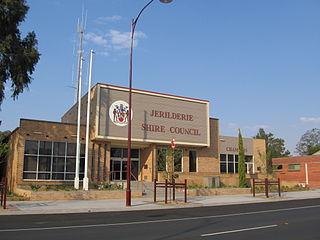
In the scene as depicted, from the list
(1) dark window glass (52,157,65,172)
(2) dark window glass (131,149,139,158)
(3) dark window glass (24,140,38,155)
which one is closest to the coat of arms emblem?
(2) dark window glass (131,149,139,158)

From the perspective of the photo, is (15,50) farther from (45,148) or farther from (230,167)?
(230,167)

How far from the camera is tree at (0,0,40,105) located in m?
22.9

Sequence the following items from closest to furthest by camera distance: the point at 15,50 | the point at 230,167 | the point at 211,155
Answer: the point at 15,50
the point at 211,155
the point at 230,167

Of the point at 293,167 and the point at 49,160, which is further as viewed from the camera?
the point at 293,167

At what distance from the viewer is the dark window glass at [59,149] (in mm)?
28438

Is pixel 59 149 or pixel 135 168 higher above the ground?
pixel 59 149

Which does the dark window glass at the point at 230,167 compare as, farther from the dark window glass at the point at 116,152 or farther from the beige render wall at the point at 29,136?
the beige render wall at the point at 29,136

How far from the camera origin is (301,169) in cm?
4916

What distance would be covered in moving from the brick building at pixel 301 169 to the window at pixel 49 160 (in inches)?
1157

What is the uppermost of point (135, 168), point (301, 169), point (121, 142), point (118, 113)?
point (118, 113)

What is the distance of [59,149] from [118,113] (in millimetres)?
5953

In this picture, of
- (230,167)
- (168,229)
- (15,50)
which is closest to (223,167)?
(230,167)

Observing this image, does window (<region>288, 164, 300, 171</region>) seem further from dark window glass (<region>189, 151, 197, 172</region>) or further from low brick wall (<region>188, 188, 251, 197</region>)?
low brick wall (<region>188, 188, 251, 197</region>)

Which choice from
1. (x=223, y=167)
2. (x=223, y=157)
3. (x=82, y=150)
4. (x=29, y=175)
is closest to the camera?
(x=29, y=175)
